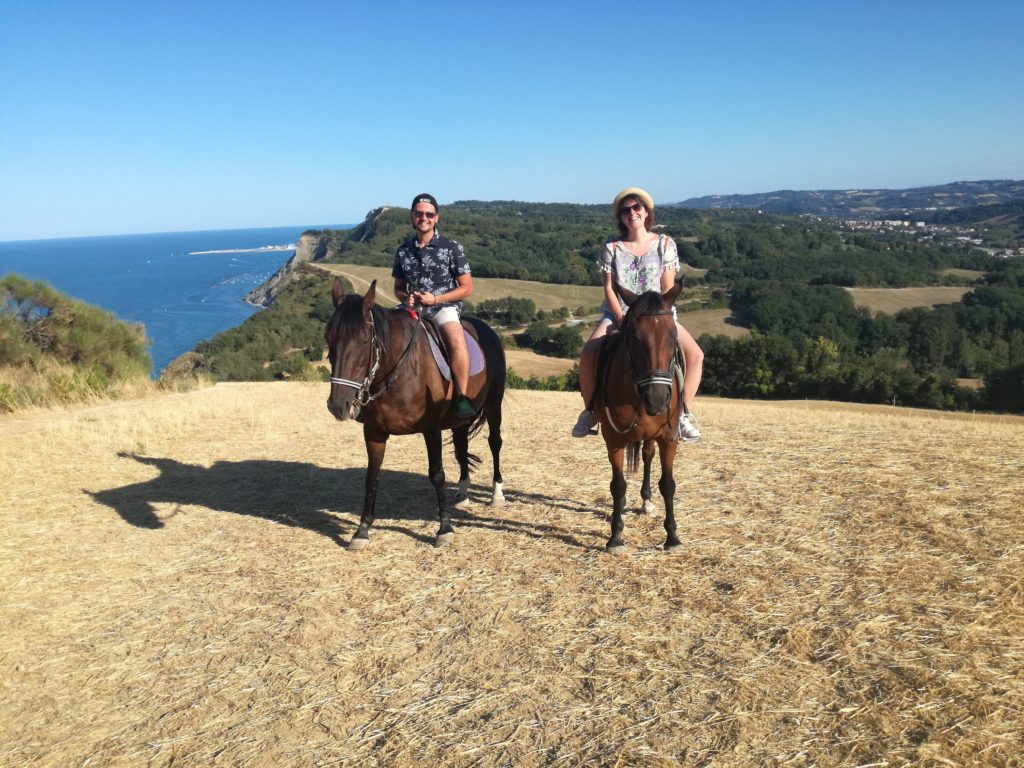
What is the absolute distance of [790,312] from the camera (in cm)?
10025

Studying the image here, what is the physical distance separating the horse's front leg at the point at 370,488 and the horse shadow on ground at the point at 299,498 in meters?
0.27

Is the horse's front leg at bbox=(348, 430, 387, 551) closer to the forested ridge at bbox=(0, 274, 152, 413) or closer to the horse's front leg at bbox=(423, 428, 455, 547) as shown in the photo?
the horse's front leg at bbox=(423, 428, 455, 547)

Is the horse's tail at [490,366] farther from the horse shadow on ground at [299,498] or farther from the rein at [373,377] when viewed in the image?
the rein at [373,377]

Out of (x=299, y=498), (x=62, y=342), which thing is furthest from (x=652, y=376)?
(x=62, y=342)

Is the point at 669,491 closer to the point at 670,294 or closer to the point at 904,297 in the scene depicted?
the point at 670,294

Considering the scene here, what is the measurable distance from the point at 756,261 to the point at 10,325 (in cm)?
15080

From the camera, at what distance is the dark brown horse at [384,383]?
552cm

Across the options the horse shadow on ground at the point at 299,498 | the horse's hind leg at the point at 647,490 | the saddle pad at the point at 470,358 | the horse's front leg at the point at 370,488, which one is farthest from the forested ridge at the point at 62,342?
the horse's hind leg at the point at 647,490

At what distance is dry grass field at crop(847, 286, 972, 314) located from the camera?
102062 mm

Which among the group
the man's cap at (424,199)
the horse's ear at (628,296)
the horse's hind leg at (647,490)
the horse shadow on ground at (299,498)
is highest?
the man's cap at (424,199)

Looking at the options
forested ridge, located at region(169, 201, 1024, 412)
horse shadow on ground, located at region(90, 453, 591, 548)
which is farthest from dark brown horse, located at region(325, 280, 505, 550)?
forested ridge, located at region(169, 201, 1024, 412)

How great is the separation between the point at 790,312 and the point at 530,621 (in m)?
107

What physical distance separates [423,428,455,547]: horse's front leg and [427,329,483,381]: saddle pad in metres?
0.65

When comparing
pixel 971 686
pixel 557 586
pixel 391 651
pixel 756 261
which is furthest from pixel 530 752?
pixel 756 261
